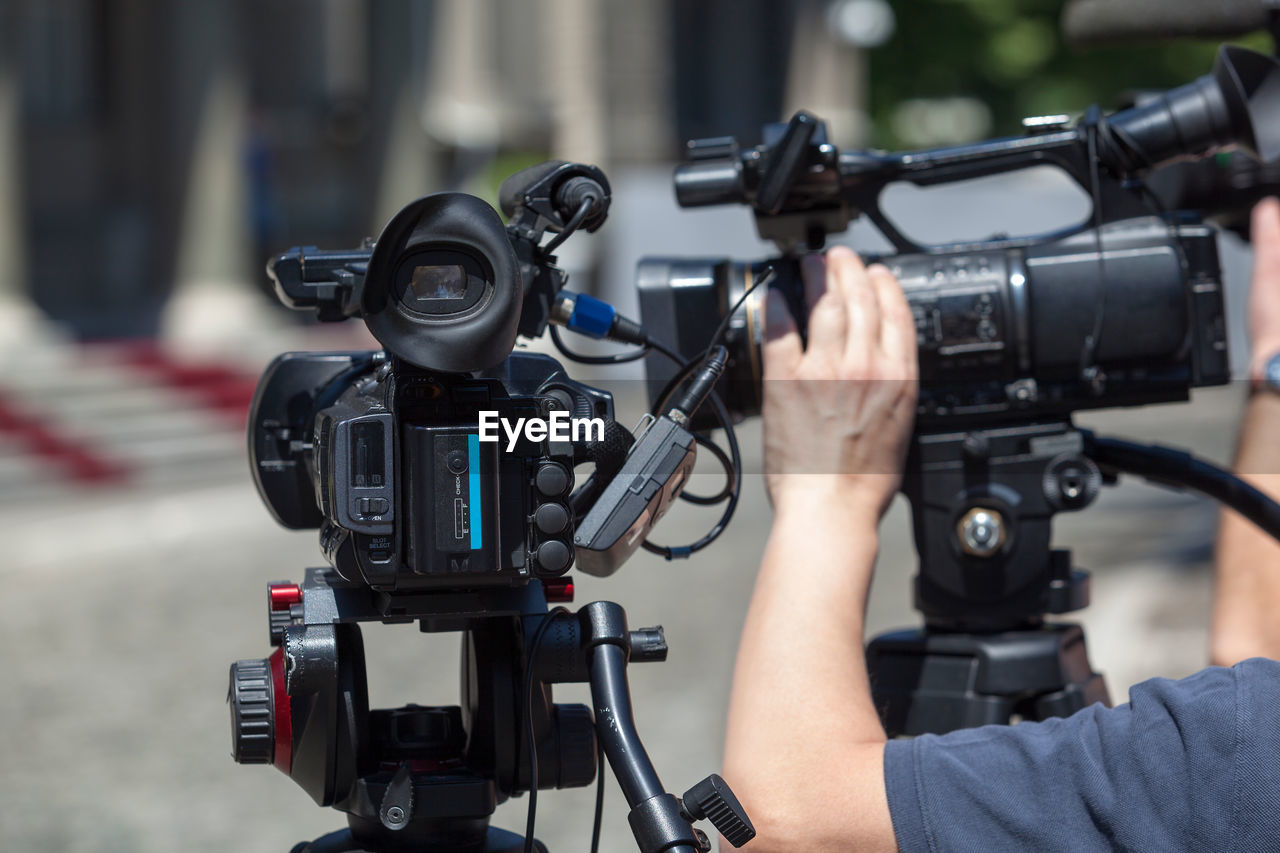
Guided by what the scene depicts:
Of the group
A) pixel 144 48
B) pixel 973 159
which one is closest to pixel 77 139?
pixel 144 48

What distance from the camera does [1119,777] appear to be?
3.79ft

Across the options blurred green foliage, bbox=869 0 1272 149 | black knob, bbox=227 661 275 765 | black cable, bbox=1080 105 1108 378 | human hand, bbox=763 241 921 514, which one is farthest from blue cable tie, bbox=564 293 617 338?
blurred green foliage, bbox=869 0 1272 149

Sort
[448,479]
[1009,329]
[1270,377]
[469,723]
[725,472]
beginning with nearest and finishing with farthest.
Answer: [448,479] → [469,723] → [725,472] → [1009,329] → [1270,377]

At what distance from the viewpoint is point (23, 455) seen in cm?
816

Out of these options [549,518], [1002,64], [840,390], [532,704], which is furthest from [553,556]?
[1002,64]

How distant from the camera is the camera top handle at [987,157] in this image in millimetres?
1440

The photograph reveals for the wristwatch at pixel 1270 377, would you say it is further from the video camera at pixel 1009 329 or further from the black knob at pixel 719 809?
the black knob at pixel 719 809

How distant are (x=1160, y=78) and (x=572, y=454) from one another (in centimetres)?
1486

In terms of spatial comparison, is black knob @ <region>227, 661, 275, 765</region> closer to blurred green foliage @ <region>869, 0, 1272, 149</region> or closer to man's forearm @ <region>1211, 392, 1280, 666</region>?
man's forearm @ <region>1211, 392, 1280, 666</region>

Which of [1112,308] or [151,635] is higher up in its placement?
[1112,308]

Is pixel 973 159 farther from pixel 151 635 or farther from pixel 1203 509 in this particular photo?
pixel 1203 509

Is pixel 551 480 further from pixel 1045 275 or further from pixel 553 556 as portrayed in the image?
pixel 1045 275

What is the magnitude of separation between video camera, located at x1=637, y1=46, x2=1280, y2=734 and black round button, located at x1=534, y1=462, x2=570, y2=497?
421mm

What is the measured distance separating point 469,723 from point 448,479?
32 cm
